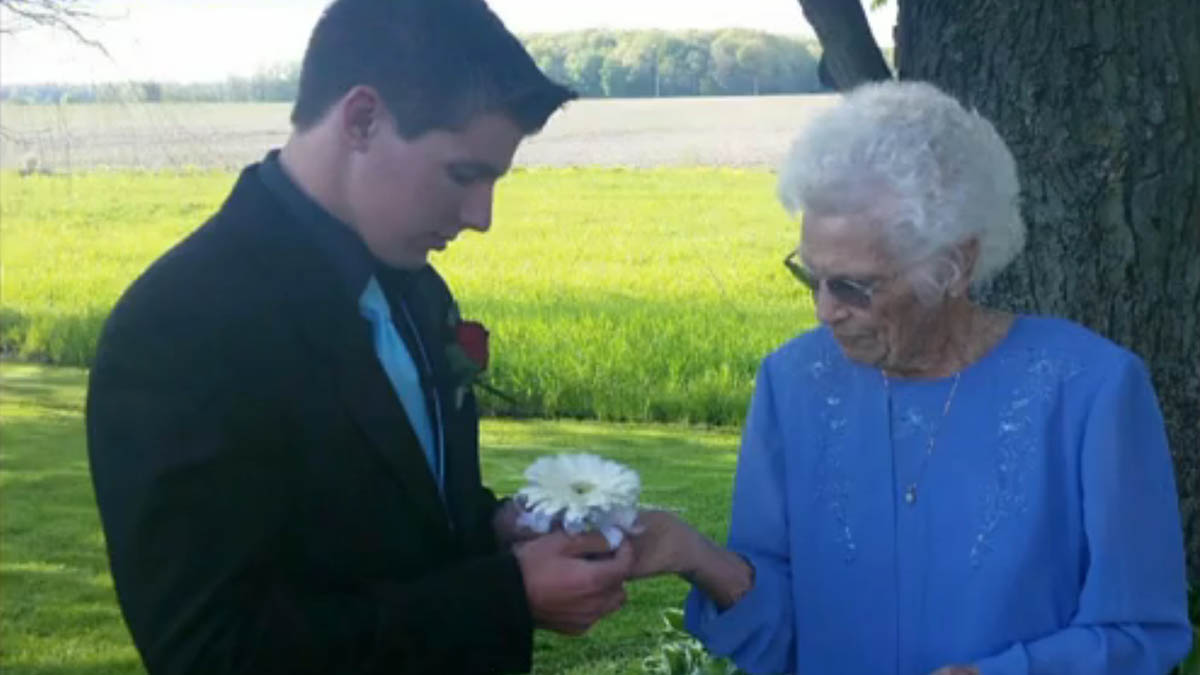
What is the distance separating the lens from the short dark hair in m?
1.97

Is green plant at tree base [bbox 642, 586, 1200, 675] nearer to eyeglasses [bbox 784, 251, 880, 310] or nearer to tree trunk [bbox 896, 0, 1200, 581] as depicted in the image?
tree trunk [bbox 896, 0, 1200, 581]

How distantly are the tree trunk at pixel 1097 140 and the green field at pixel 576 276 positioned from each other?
3840mm

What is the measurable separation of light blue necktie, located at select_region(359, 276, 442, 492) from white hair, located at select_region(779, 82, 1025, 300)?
1.94 ft

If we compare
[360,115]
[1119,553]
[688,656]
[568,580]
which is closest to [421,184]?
[360,115]

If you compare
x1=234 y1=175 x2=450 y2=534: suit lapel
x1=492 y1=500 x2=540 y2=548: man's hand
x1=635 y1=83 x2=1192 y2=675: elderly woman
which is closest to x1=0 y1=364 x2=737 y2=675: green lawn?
x1=635 y1=83 x2=1192 y2=675: elderly woman

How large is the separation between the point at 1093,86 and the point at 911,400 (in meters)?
1.54

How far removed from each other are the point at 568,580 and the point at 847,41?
2.16 meters

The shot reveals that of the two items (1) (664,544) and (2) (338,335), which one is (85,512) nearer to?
(1) (664,544)

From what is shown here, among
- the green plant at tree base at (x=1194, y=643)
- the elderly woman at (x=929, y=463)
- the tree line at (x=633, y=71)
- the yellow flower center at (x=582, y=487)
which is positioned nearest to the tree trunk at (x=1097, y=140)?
the green plant at tree base at (x=1194, y=643)

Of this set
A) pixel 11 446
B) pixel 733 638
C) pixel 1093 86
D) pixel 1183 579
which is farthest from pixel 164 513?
pixel 11 446

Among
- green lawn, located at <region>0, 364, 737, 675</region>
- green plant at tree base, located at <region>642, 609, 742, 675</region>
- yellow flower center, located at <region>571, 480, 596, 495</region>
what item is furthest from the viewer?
green lawn, located at <region>0, 364, 737, 675</region>

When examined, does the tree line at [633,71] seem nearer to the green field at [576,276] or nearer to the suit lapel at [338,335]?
the green field at [576,276]

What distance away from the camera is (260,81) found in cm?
675

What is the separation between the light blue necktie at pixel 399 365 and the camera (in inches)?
82.0
